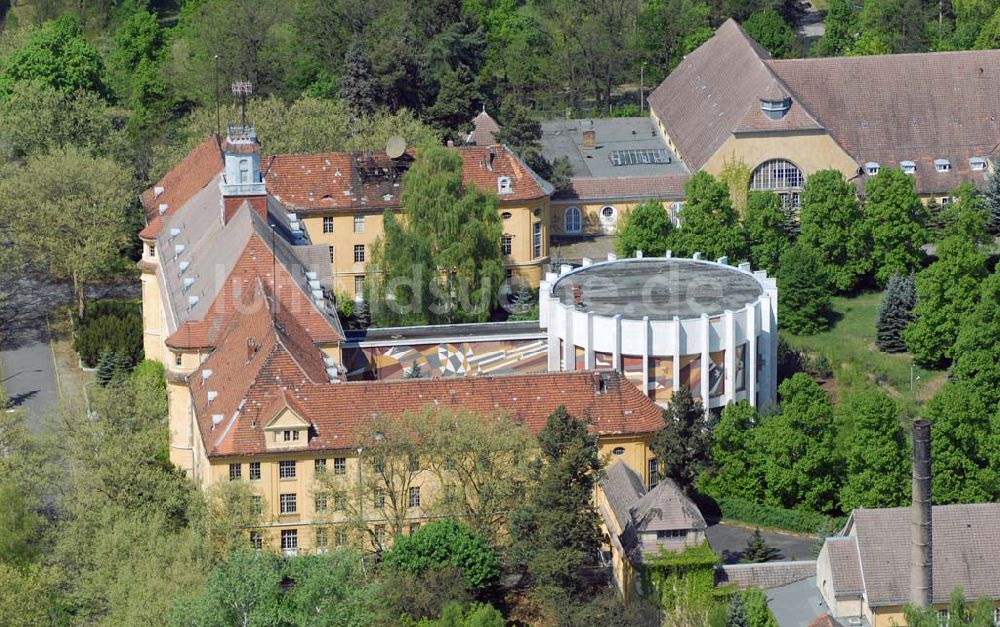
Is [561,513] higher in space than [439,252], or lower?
lower

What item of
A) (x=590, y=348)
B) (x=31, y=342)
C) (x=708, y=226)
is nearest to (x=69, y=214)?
(x=31, y=342)

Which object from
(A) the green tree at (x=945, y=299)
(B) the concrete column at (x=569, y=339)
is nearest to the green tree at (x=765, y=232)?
(A) the green tree at (x=945, y=299)

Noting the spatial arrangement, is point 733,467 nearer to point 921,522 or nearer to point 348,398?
point 921,522

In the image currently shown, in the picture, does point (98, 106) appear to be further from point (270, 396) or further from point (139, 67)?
point (270, 396)

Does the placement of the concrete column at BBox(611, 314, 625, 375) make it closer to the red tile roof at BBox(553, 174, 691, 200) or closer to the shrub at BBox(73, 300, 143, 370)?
the shrub at BBox(73, 300, 143, 370)

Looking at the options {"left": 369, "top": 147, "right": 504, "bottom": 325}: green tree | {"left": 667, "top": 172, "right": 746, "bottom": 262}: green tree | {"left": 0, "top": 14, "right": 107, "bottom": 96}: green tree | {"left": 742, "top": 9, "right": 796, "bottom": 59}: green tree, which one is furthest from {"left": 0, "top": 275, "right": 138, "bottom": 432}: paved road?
{"left": 742, "top": 9, "right": 796, "bottom": 59}: green tree
